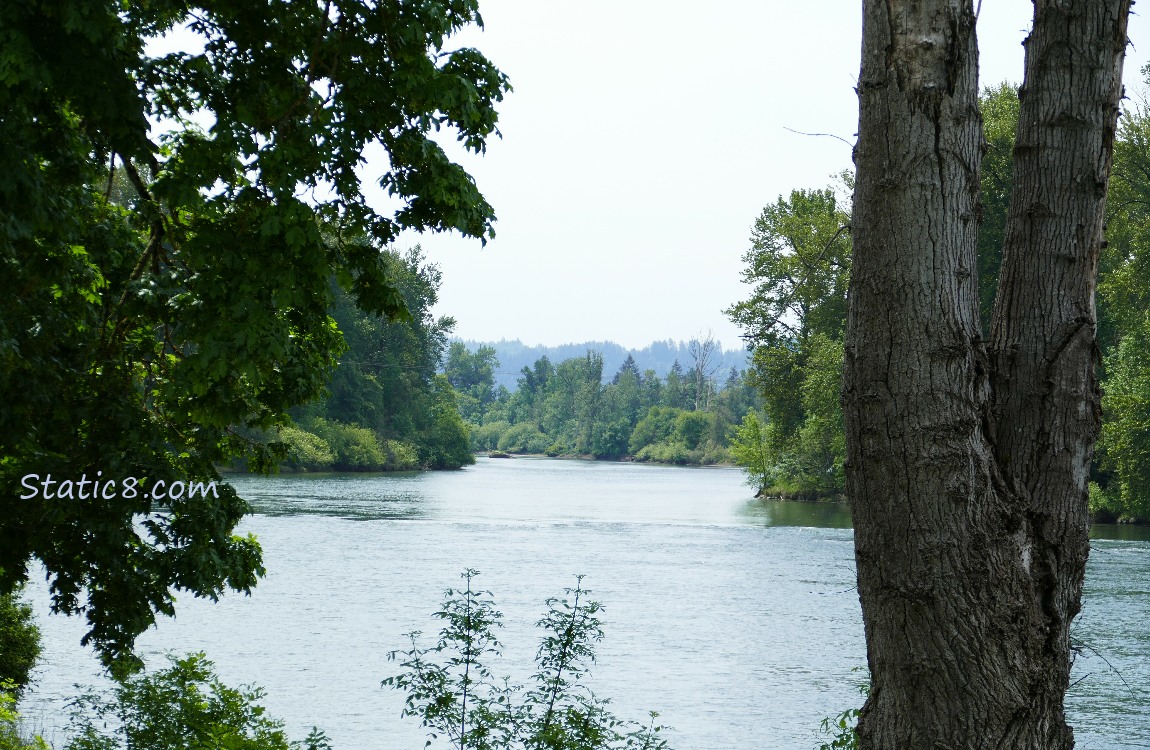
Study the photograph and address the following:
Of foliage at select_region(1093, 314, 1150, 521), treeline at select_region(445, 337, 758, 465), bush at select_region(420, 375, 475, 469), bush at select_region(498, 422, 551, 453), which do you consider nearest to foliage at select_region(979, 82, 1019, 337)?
foliage at select_region(1093, 314, 1150, 521)

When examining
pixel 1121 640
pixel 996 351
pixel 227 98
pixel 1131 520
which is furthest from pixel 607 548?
pixel 996 351

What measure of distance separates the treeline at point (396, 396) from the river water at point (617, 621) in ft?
101

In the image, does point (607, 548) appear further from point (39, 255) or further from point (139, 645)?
point (39, 255)

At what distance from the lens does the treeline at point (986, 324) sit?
35.5 meters

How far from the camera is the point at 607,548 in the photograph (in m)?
27.9

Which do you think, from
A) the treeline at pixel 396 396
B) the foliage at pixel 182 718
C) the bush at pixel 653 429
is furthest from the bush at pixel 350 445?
the foliage at pixel 182 718

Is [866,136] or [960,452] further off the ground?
[866,136]

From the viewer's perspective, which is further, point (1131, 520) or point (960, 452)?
point (1131, 520)

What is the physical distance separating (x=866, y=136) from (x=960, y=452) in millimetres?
791

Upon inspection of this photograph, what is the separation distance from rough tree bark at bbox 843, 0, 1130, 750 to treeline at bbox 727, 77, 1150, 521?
963 inches

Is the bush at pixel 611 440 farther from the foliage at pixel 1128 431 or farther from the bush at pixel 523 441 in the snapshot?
the foliage at pixel 1128 431

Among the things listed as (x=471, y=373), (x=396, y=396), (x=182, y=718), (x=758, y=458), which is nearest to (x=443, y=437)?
(x=396, y=396)

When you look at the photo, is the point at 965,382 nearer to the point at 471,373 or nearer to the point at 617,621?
the point at 617,621

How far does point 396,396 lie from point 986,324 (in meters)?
45.2
